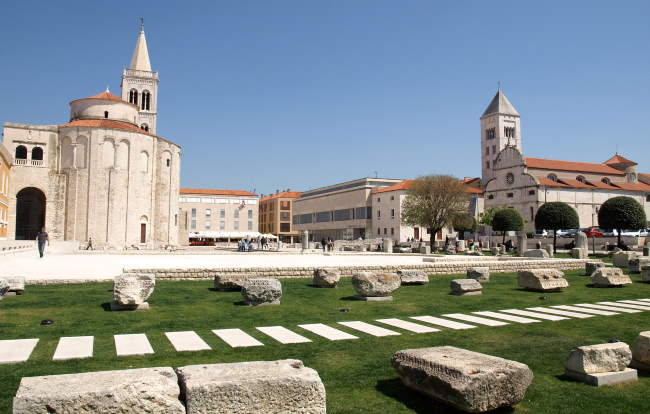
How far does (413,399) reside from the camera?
461 cm

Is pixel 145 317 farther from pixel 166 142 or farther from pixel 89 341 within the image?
pixel 166 142

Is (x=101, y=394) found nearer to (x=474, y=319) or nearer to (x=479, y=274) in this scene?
(x=474, y=319)

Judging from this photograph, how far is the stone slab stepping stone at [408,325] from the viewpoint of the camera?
7.89 metres

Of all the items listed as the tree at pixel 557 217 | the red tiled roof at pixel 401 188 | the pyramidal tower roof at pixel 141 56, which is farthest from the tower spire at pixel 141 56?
the tree at pixel 557 217

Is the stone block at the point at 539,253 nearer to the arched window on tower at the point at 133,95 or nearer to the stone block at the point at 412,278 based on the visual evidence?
the stone block at the point at 412,278

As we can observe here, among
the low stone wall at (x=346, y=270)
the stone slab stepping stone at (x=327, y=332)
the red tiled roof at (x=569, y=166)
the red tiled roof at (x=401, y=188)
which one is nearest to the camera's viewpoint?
the stone slab stepping stone at (x=327, y=332)

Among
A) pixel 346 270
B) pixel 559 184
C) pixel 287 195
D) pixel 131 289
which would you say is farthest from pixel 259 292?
pixel 287 195

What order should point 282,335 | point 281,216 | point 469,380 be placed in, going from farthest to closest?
point 281,216
point 282,335
point 469,380

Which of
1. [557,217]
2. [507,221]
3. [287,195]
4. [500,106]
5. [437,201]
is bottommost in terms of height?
[507,221]

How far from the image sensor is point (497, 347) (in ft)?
22.0

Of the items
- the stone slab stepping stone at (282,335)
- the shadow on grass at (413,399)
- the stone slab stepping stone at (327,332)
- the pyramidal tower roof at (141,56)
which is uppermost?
the pyramidal tower roof at (141,56)

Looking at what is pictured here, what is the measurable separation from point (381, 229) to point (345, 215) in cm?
1175

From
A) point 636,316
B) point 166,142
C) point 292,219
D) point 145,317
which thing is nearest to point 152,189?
point 166,142

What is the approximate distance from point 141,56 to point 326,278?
65.0 meters
